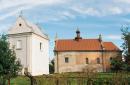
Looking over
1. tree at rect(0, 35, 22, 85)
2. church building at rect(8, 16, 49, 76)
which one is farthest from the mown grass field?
church building at rect(8, 16, 49, 76)

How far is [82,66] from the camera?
53.6 meters

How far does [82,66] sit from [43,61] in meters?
10.9

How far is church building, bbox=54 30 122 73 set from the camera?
53.2 metres

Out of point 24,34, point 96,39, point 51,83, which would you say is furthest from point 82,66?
point 51,83

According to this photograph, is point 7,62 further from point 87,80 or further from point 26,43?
point 26,43

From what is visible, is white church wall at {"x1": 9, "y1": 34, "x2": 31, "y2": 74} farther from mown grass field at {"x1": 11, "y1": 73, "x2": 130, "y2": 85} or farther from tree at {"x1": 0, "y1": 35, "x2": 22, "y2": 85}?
mown grass field at {"x1": 11, "y1": 73, "x2": 130, "y2": 85}

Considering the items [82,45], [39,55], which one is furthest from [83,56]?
[39,55]

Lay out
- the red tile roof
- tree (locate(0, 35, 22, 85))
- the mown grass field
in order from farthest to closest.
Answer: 1. the red tile roof
2. tree (locate(0, 35, 22, 85))
3. the mown grass field

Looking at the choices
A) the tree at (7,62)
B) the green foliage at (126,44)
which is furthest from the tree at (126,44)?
the tree at (7,62)

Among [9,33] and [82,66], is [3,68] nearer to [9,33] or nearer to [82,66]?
[9,33]

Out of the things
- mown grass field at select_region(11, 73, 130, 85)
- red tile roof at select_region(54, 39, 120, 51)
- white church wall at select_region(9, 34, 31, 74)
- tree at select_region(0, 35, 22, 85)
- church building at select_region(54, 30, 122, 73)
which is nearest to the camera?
mown grass field at select_region(11, 73, 130, 85)

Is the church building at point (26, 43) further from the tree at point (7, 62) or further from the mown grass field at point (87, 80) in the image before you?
the mown grass field at point (87, 80)

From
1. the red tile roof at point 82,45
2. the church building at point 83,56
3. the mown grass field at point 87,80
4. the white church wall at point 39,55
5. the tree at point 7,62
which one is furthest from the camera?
the red tile roof at point 82,45

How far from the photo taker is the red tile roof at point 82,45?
5356 centimetres
